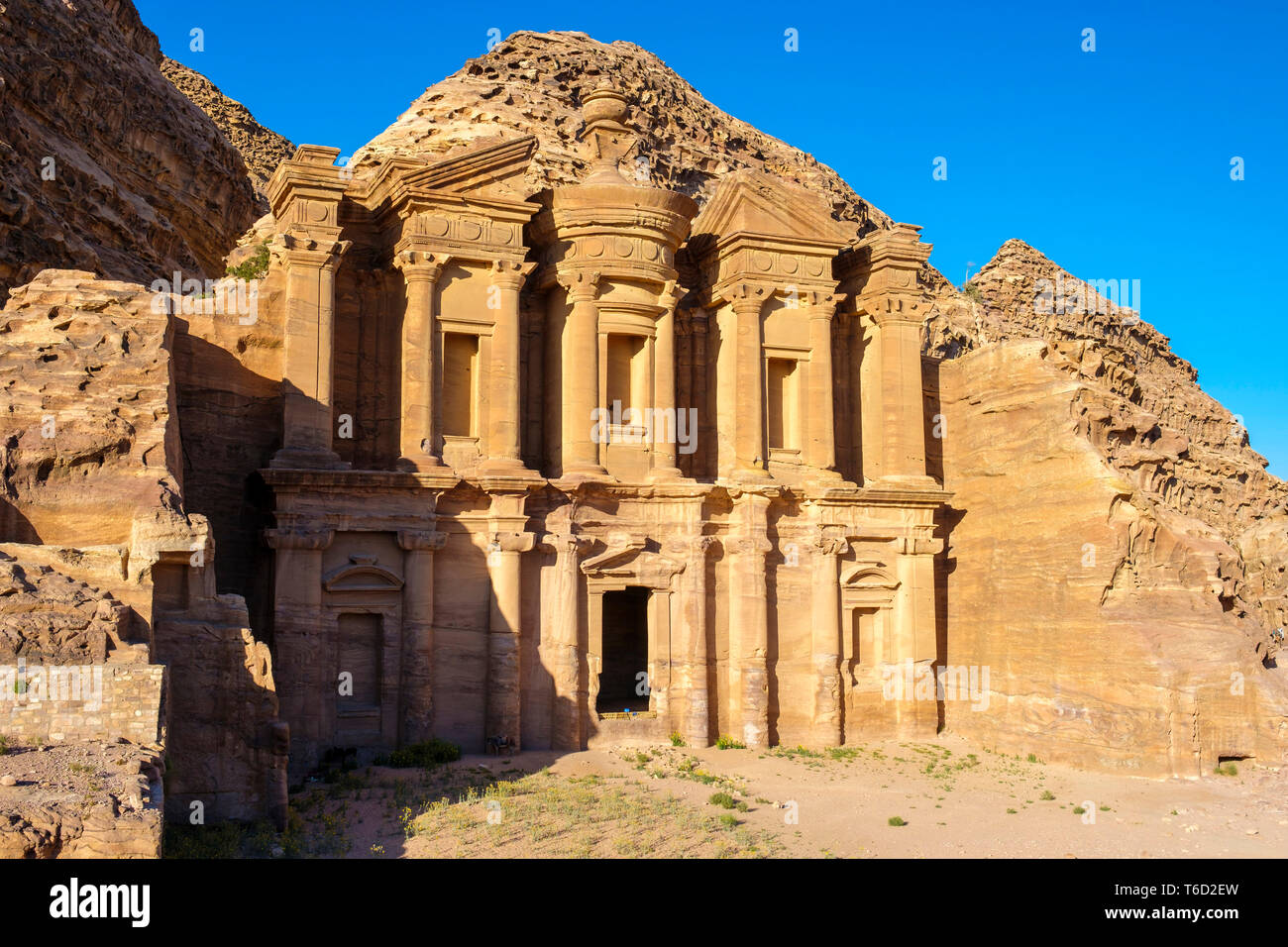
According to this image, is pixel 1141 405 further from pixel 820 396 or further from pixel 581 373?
pixel 581 373

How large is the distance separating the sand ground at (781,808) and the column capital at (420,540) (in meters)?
4.32

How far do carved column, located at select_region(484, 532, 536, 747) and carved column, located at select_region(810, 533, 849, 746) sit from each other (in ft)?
22.7

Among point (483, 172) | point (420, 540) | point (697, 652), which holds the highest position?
point (483, 172)

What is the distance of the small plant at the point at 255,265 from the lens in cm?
3219

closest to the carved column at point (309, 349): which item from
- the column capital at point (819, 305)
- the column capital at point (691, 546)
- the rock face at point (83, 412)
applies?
the rock face at point (83, 412)

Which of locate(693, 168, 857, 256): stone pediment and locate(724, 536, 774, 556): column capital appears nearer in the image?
locate(724, 536, 774, 556): column capital

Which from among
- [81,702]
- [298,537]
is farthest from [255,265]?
[81,702]

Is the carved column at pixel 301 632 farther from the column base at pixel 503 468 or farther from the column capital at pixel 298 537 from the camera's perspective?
the column base at pixel 503 468

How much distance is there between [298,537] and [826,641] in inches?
467

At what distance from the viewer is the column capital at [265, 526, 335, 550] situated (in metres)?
21.3

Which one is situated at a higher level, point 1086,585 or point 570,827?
point 1086,585

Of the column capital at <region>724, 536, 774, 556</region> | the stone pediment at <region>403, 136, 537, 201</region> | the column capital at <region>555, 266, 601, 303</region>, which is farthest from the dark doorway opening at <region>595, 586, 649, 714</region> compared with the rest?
the stone pediment at <region>403, 136, 537, 201</region>

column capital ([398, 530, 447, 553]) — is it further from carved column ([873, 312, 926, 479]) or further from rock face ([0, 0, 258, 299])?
carved column ([873, 312, 926, 479])

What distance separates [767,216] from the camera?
26.6 meters
